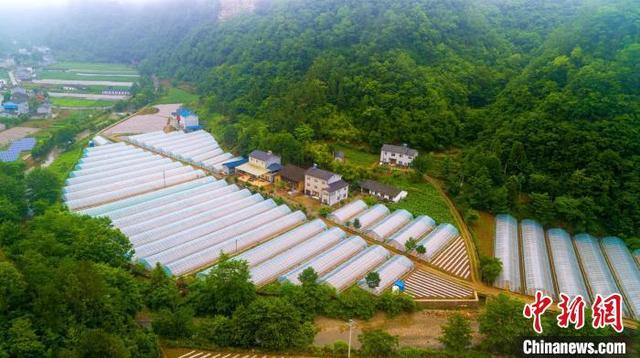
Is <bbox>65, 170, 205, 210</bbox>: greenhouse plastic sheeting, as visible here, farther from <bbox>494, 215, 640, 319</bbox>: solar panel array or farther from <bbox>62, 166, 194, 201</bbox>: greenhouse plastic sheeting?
<bbox>494, 215, 640, 319</bbox>: solar panel array

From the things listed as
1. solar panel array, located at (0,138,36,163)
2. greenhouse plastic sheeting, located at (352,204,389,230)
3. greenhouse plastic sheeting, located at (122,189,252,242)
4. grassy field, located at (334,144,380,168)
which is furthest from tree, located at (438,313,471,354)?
solar panel array, located at (0,138,36,163)

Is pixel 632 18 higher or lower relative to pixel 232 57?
higher

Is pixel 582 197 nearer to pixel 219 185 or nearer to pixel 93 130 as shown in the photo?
pixel 219 185

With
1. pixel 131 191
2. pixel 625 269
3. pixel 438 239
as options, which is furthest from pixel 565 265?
pixel 131 191

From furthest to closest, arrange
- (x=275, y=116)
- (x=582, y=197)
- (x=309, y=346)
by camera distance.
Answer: (x=275, y=116) → (x=582, y=197) → (x=309, y=346)

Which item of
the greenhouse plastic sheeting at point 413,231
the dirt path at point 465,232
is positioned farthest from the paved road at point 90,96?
the greenhouse plastic sheeting at point 413,231

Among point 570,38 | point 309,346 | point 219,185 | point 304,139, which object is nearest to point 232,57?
point 304,139

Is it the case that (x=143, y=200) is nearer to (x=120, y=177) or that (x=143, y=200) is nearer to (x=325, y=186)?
(x=120, y=177)
